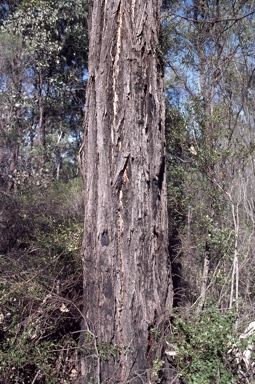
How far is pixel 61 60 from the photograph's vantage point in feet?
36.6

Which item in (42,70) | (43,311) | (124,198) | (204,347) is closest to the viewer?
(204,347)

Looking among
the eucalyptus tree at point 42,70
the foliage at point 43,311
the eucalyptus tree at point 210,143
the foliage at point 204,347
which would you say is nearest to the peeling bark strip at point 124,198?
the foliage at point 204,347

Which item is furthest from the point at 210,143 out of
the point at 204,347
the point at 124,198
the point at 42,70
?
the point at 42,70

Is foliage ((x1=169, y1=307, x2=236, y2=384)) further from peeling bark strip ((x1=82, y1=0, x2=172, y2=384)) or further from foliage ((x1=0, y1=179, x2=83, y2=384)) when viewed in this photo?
foliage ((x1=0, y1=179, x2=83, y2=384))

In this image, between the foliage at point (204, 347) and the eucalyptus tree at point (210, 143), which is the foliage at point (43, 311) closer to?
the foliage at point (204, 347)

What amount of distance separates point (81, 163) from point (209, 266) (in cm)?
227

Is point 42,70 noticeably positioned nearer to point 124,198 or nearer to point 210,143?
point 210,143

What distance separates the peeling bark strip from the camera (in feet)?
9.34

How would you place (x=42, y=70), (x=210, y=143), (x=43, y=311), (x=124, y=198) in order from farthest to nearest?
1. (x=42, y=70)
2. (x=210, y=143)
3. (x=43, y=311)
4. (x=124, y=198)

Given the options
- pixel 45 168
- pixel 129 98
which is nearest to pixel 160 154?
pixel 129 98

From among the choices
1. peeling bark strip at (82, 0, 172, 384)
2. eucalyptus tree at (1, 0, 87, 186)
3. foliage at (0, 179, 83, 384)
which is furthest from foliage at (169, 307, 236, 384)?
eucalyptus tree at (1, 0, 87, 186)

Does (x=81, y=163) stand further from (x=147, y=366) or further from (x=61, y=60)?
(x=61, y=60)

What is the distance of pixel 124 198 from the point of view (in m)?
2.97

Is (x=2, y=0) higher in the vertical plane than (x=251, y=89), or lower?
higher
